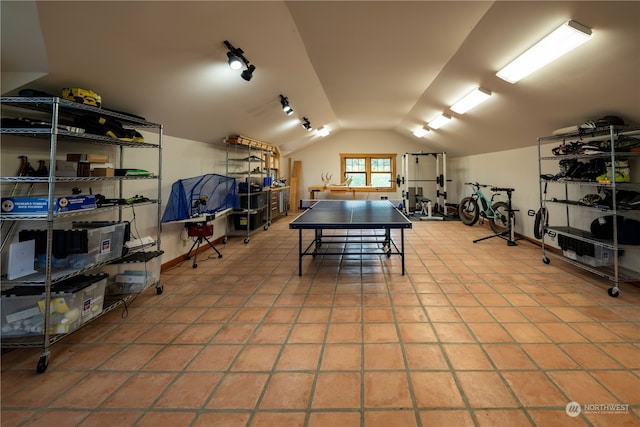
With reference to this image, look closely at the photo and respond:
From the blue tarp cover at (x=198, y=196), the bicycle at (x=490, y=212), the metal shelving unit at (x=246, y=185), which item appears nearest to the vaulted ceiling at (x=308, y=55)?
the blue tarp cover at (x=198, y=196)

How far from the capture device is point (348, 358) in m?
1.98

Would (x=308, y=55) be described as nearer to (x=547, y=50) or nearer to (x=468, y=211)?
(x=547, y=50)

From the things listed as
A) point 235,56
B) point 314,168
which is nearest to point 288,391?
point 235,56

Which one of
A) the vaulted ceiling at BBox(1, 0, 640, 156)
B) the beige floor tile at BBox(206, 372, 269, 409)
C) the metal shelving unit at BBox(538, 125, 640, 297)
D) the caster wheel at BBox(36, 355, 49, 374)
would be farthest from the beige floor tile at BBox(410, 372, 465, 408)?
the vaulted ceiling at BBox(1, 0, 640, 156)

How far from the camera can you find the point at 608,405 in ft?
5.06

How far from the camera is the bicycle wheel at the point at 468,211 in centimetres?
688

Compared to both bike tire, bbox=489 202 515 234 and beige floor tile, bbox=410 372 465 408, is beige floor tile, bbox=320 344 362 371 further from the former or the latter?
bike tire, bbox=489 202 515 234

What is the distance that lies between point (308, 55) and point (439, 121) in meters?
4.07

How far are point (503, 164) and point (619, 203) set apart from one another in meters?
3.31

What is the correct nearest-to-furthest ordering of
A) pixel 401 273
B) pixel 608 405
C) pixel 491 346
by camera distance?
pixel 608 405 → pixel 491 346 → pixel 401 273

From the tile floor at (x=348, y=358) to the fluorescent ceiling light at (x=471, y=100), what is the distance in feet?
8.50

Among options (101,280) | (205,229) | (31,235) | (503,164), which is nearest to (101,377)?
(101,280)

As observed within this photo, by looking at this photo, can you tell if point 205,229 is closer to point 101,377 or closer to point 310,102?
point 101,377

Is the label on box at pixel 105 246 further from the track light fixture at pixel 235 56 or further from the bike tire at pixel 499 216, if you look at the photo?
the bike tire at pixel 499 216
